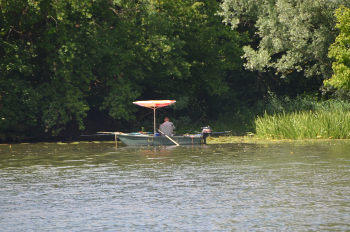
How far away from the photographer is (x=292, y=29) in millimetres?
39156

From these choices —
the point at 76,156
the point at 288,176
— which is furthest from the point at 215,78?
the point at 288,176

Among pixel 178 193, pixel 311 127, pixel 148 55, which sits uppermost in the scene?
pixel 148 55

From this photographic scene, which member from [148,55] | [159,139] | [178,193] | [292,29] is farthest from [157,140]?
[178,193]

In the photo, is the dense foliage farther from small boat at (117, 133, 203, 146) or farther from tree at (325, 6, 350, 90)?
small boat at (117, 133, 203, 146)

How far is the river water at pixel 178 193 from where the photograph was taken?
9188 millimetres

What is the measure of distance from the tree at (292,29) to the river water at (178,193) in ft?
61.4

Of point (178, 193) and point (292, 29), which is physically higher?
point (292, 29)

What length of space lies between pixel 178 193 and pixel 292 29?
2915cm

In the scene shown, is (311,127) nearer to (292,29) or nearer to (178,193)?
(292,29)

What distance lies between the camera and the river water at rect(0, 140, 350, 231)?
9188mm

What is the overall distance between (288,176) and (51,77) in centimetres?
2235

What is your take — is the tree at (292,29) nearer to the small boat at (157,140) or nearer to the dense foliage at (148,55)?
the dense foliage at (148,55)

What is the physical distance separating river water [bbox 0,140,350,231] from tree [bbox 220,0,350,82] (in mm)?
18713

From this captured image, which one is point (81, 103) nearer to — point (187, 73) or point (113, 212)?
point (187, 73)
